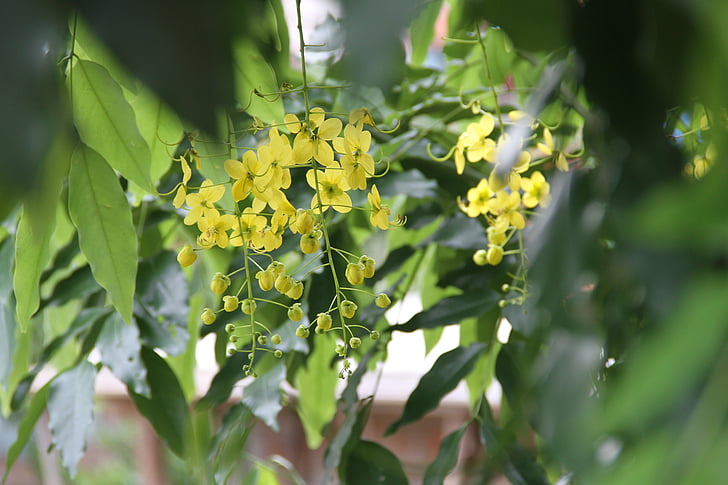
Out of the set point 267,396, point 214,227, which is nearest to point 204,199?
point 214,227

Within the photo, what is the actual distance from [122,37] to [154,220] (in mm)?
496

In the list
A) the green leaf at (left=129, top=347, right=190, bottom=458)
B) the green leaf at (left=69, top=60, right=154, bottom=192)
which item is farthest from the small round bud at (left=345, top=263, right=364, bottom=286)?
the green leaf at (left=129, top=347, right=190, bottom=458)

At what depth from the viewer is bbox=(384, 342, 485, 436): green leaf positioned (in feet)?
1.66

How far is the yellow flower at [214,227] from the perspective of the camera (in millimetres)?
396

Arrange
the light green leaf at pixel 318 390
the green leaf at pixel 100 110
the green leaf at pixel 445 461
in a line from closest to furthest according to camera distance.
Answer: the green leaf at pixel 100 110, the green leaf at pixel 445 461, the light green leaf at pixel 318 390

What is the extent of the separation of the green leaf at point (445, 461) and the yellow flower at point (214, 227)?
0.20 meters

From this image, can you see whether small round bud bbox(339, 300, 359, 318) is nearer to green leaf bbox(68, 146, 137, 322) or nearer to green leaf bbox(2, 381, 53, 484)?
green leaf bbox(68, 146, 137, 322)

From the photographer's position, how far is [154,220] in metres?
0.58

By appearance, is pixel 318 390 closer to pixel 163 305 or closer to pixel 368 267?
pixel 163 305

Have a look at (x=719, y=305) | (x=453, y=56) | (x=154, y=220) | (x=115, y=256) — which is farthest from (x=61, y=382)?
(x=719, y=305)

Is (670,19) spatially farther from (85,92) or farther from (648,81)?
(85,92)

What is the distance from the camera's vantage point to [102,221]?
1.12 feet

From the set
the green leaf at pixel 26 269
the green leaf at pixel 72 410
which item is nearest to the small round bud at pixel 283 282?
the green leaf at pixel 26 269

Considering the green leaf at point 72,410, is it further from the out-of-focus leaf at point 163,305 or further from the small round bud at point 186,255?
the small round bud at point 186,255
